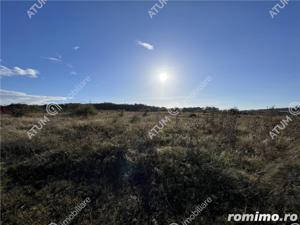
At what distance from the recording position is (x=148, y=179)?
635 cm

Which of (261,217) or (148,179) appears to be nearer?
(261,217)

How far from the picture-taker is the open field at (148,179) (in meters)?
5.28

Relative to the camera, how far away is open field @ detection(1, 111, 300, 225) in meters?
5.28

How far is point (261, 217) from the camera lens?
489cm

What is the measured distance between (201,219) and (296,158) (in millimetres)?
3469

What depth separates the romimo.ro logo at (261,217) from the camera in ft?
15.6

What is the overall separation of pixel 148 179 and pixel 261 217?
2.59 metres

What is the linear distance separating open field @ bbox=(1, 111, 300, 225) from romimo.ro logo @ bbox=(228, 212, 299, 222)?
11cm

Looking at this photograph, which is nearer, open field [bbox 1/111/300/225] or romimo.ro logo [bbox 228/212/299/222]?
romimo.ro logo [bbox 228/212/299/222]

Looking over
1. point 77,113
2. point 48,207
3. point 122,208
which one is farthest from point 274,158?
point 77,113

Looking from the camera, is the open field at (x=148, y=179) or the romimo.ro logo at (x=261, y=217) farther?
the open field at (x=148, y=179)

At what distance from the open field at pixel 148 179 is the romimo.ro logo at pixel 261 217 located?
11 centimetres

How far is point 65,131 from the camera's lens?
12016 mm

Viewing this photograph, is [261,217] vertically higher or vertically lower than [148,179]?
lower
